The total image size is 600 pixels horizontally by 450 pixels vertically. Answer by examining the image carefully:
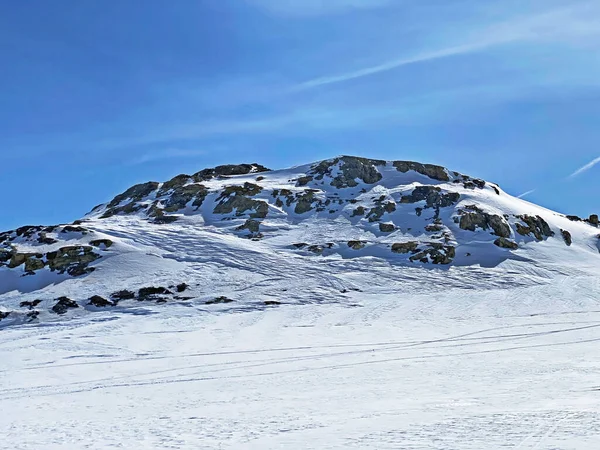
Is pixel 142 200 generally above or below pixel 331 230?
above

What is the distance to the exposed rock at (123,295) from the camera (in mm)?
36688

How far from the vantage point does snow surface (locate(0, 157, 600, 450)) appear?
35.7 ft

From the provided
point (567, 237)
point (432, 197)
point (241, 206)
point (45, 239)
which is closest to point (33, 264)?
point (45, 239)

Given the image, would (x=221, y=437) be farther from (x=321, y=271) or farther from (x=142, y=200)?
(x=142, y=200)

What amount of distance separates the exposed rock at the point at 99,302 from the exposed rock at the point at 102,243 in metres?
9.92

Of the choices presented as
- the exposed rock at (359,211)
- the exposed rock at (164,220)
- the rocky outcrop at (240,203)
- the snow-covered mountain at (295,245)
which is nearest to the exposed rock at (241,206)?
the rocky outcrop at (240,203)

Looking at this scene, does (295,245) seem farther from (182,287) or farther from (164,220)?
(164,220)

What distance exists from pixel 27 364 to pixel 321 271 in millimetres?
24421

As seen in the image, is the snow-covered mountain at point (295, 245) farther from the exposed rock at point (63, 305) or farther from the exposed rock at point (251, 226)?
the exposed rock at point (251, 226)

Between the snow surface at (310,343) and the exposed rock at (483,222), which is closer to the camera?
the snow surface at (310,343)

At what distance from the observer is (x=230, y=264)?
145 ft

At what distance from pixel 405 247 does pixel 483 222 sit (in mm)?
10271

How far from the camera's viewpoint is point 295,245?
50.1m

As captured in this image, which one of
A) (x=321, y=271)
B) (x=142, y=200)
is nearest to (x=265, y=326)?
(x=321, y=271)
